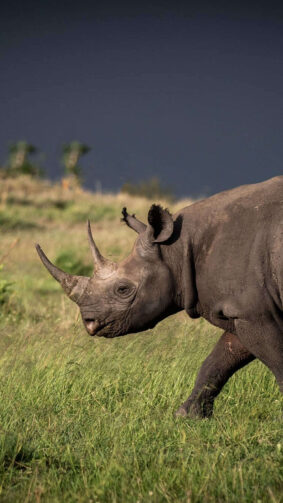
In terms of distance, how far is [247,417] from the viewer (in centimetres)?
491

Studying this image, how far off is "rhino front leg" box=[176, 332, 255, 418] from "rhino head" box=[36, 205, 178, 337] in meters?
0.54

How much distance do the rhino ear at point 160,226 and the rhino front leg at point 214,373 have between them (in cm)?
92

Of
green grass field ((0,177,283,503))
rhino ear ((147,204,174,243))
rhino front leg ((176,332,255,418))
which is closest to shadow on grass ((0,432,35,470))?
green grass field ((0,177,283,503))

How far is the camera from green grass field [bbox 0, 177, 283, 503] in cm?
376

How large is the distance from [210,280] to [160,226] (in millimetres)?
511


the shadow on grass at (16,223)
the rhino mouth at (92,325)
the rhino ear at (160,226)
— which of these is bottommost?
the rhino mouth at (92,325)

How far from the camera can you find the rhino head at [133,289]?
5094 millimetres

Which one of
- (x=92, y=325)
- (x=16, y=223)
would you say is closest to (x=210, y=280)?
(x=92, y=325)

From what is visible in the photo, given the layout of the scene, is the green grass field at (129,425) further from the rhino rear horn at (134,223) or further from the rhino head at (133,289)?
the rhino rear horn at (134,223)

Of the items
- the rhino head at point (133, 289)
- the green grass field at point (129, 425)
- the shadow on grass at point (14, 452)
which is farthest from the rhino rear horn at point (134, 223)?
the shadow on grass at point (14, 452)

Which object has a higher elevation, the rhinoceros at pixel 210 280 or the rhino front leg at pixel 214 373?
the rhinoceros at pixel 210 280

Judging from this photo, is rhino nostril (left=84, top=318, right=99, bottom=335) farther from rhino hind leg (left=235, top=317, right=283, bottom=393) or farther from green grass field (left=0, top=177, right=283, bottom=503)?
rhino hind leg (left=235, top=317, right=283, bottom=393)

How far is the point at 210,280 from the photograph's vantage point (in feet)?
16.0

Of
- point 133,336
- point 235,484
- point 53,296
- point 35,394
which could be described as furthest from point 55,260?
point 235,484
